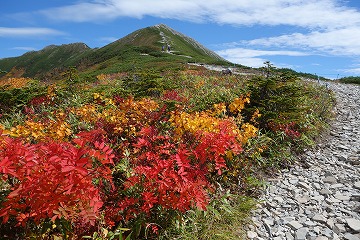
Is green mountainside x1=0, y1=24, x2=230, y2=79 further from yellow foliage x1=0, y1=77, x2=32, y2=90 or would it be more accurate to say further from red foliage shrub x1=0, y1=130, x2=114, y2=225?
red foliage shrub x1=0, y1=130, x2=114, y2=225

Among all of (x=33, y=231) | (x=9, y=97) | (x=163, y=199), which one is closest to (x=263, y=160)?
(x=163, y=199)

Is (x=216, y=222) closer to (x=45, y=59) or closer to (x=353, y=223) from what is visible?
(x=353, y=223)

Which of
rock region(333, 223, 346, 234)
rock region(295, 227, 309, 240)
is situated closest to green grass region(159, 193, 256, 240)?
rock region(295, 227, 309, 240)

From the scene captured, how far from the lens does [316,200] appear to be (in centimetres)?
696

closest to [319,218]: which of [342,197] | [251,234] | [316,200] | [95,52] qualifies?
[316,200]

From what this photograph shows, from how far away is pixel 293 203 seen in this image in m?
6.82

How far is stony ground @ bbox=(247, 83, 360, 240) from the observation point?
5.88 meters

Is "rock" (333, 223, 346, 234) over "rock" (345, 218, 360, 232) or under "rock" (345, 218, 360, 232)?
under

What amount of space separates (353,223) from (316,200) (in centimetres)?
102

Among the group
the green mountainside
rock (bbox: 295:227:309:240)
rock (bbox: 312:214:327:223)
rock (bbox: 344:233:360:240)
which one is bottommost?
rock (bbox: 295:227:309:240)

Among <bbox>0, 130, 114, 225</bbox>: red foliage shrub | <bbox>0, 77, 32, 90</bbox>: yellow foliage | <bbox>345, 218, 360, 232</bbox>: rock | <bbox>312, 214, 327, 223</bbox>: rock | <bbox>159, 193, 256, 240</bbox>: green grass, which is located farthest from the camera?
<bbox>0, 77, 32, 90</bbox>: yellow foliage

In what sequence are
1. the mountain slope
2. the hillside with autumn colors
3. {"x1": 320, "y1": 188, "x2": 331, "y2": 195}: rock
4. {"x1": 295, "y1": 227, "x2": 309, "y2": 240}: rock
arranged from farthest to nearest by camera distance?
the mountain slope, {"x1": 320, "y1": 188, "x2": 331, "y2": 195}: rock, {"x1": 295, "y1": 227, "x2": 309, "y2": 240}: rock, the hillside with autumn colors

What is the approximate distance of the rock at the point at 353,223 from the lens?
19.2 feet

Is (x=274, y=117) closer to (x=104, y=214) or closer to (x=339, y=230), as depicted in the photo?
(x=339, y=230)
